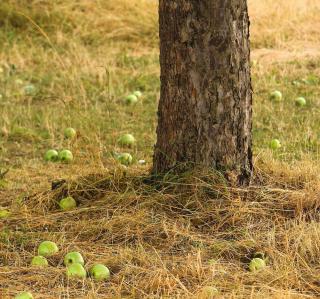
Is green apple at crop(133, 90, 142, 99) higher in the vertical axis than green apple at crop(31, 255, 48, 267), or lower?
higher

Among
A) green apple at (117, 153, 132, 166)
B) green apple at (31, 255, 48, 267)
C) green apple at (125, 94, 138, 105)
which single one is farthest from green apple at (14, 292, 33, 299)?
green apple at (125, 94, 138, 105)

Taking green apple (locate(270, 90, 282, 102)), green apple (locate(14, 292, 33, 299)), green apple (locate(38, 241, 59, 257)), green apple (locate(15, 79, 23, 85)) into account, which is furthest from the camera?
green apple (locate(15, 79, 23, 85))

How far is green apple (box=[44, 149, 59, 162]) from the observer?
6355 millimetres

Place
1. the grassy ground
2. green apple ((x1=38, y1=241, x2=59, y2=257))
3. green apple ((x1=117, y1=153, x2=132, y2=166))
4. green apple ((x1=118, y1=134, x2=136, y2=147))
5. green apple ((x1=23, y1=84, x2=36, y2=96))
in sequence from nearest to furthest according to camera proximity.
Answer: the grassy ground → green apple ((x1=38, y1=241, x2=59, y2=257)) → green apple ((x1=117, y1=153, x2=132, y2=166)) → green apple ((x1=118, y1=134, x2=136, y2=147)) → green apple ((x1=23, y1=84, x2=36, y2=96))

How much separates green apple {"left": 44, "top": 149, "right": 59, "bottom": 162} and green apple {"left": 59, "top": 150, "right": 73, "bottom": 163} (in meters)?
0.05

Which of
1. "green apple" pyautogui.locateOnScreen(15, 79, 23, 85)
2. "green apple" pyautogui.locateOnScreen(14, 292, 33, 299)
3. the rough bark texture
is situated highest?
the rough bark texture

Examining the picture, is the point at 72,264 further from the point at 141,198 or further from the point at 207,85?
the point at 207,85

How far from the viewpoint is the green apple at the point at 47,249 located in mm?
4473

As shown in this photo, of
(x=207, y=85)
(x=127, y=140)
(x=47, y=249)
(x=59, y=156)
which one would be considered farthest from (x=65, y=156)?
(x=47, y=249)

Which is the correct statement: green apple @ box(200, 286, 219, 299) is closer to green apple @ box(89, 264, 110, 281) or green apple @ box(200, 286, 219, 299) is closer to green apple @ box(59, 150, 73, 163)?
green apple @ box(89, 264, 110, 281)

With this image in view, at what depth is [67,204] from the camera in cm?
508

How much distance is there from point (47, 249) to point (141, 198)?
72 cm

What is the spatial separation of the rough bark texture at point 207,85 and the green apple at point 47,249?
2.90 feet

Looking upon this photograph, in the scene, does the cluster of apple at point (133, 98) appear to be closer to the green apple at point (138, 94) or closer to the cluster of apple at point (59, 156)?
the green apple at point (138, 94)
